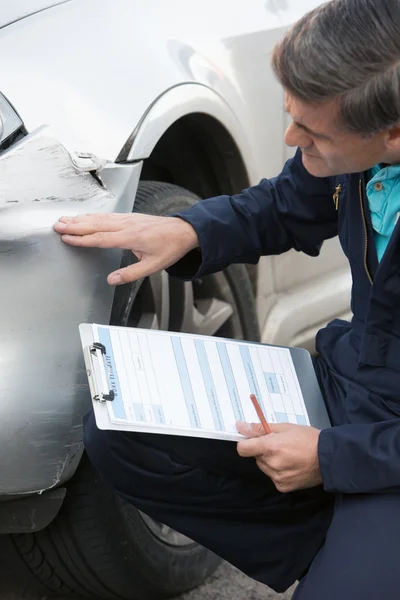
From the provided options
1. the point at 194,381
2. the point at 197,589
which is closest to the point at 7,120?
the point at 194,381

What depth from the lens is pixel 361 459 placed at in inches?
65.5

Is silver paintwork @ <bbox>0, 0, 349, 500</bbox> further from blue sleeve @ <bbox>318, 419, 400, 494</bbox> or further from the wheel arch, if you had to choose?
blue sleeve @ <bbox>318, 419, 400, 494</bbox>

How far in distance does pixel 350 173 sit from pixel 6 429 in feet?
2.44

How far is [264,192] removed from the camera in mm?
2072

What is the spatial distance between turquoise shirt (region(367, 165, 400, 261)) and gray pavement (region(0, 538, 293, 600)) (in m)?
0.95

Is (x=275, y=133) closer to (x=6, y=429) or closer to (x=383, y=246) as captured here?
(x=383, y=246)

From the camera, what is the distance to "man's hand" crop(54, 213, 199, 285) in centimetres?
174

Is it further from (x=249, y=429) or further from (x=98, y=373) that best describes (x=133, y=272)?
(x=249, y=429)

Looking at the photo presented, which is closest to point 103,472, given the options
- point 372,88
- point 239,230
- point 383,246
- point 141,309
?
point 141,309

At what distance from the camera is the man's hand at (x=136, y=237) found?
174 centimetres

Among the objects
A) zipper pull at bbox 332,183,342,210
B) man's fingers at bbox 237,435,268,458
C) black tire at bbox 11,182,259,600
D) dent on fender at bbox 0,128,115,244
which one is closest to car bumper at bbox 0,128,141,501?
dent on fender at bbox 0,128,115,244

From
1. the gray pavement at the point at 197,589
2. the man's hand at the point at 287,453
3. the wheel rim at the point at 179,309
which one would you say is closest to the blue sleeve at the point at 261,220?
the wheel rim at the point at 179,309

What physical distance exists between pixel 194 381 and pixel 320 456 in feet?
0.89

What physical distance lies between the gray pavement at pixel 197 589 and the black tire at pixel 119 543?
4cm
